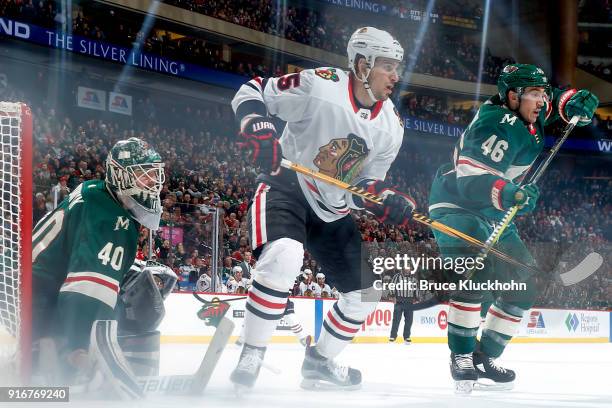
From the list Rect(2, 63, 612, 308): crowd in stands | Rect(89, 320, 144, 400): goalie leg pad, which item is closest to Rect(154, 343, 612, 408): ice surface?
Rect(89, 320, 144, 400): goalie leg pad

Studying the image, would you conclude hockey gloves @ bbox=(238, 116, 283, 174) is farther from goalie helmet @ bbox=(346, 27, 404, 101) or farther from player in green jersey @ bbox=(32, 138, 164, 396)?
goalie helmet @ bbox=(346, 27, 404, 101)

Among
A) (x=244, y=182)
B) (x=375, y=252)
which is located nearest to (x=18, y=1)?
(x=244, y=182)

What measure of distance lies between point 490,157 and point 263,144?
958mm

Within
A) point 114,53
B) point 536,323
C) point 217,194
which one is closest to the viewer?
point 536,323

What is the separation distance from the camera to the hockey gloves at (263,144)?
2422 millimetres

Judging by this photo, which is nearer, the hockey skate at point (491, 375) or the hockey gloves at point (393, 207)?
the hockey gloves at point (393, 207)

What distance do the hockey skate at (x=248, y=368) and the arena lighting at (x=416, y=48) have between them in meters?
10.8

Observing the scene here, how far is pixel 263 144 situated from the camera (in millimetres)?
2424

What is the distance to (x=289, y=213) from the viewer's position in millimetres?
2623

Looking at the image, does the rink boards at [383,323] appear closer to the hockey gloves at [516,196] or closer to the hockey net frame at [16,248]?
the hockey gloves at [516,196]

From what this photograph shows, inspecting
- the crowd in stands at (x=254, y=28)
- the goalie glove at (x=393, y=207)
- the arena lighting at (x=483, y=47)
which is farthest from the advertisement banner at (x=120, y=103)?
the goalie glove at (x=393, y=207)

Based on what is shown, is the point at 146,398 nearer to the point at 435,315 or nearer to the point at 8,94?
the point at 435,315

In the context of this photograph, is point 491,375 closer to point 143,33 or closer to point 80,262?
point 80,262

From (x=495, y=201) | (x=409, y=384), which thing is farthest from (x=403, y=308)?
(x=495, y=201)
